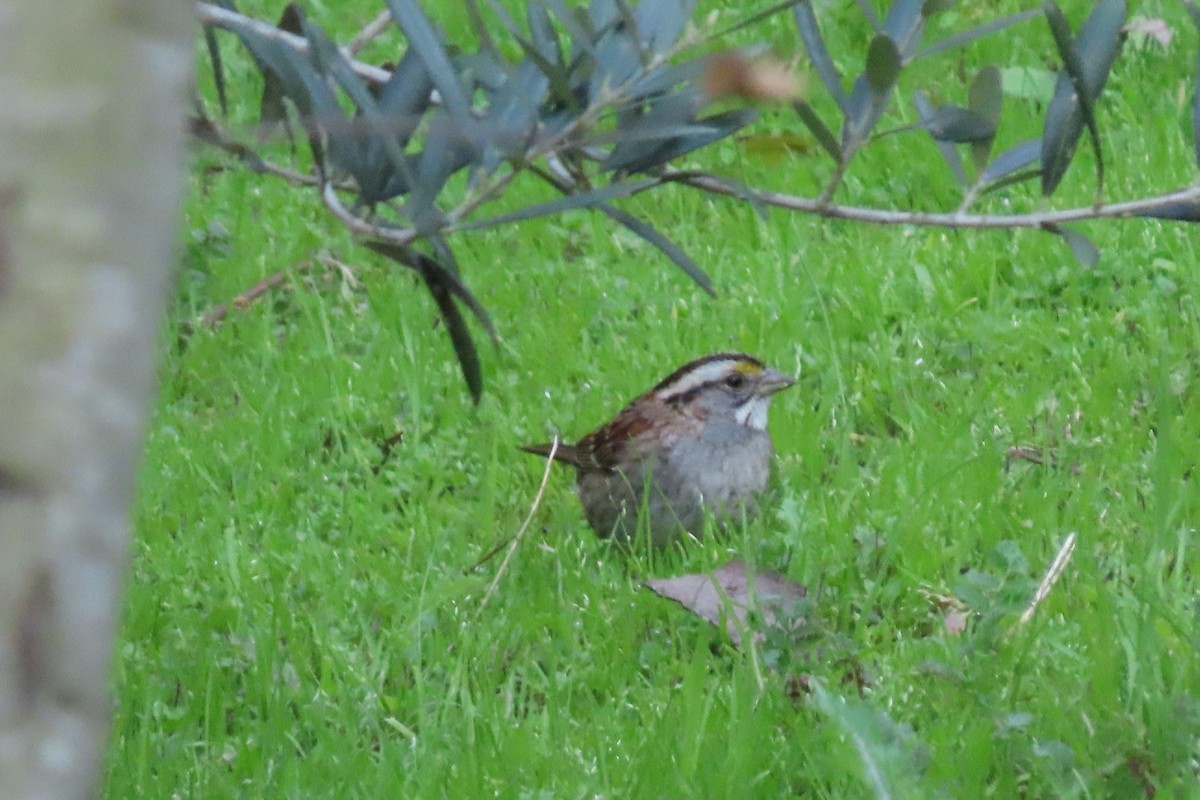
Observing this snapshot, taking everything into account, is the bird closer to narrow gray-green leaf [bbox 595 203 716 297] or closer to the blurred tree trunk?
narrow gray-green leaf [bbox 595 203 716 297]

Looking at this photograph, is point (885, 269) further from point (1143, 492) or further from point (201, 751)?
point (201, 751)

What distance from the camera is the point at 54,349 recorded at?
1.23 m

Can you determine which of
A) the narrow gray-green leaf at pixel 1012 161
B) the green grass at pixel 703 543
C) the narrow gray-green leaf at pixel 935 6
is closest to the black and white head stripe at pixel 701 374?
the green grass at pixel 703 543

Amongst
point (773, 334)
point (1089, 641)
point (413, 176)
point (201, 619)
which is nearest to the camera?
point (413, 176)

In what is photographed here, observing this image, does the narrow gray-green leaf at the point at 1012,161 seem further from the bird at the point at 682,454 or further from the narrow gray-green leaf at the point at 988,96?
the bird at the point at 682,454

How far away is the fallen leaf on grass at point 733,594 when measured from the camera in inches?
152

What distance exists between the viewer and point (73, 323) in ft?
4.06

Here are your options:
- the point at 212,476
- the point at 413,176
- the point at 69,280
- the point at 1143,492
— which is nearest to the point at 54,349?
the point at 69,280

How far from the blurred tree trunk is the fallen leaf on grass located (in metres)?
2.53

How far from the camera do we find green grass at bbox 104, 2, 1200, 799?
335 cm

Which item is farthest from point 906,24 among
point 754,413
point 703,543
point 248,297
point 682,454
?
point 248,297

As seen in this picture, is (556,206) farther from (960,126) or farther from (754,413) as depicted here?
(754,413)

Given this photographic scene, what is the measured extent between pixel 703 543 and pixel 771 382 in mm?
724

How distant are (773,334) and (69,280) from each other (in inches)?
185
